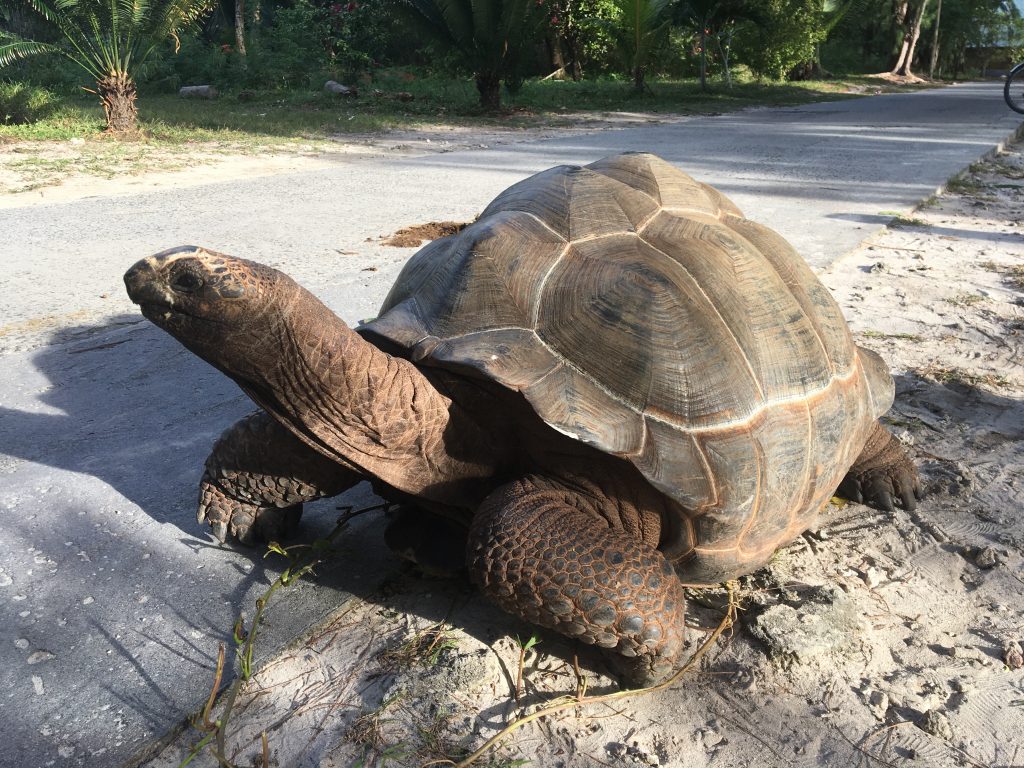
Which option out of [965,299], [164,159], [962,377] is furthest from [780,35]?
[962,377]

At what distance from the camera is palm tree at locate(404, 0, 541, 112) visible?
48.0ft

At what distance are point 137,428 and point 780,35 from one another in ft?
74.7

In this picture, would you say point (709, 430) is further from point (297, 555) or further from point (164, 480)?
point (164, 480)

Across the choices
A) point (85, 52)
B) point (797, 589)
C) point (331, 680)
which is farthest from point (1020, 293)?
point (85, 52)

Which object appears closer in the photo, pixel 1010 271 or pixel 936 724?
pixel 936 724

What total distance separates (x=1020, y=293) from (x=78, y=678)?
14.8ft

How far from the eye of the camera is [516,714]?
1.62 metres

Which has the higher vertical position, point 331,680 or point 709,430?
point 709,430

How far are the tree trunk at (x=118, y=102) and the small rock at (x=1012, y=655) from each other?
436 inches

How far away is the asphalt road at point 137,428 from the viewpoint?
161cm

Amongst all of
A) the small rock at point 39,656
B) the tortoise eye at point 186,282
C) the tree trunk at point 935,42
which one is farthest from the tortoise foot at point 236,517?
the tree trunk at point 935,42

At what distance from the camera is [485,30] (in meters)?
14.7

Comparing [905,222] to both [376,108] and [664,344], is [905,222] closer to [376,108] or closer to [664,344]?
[664,344]

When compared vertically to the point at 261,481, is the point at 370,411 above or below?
above
